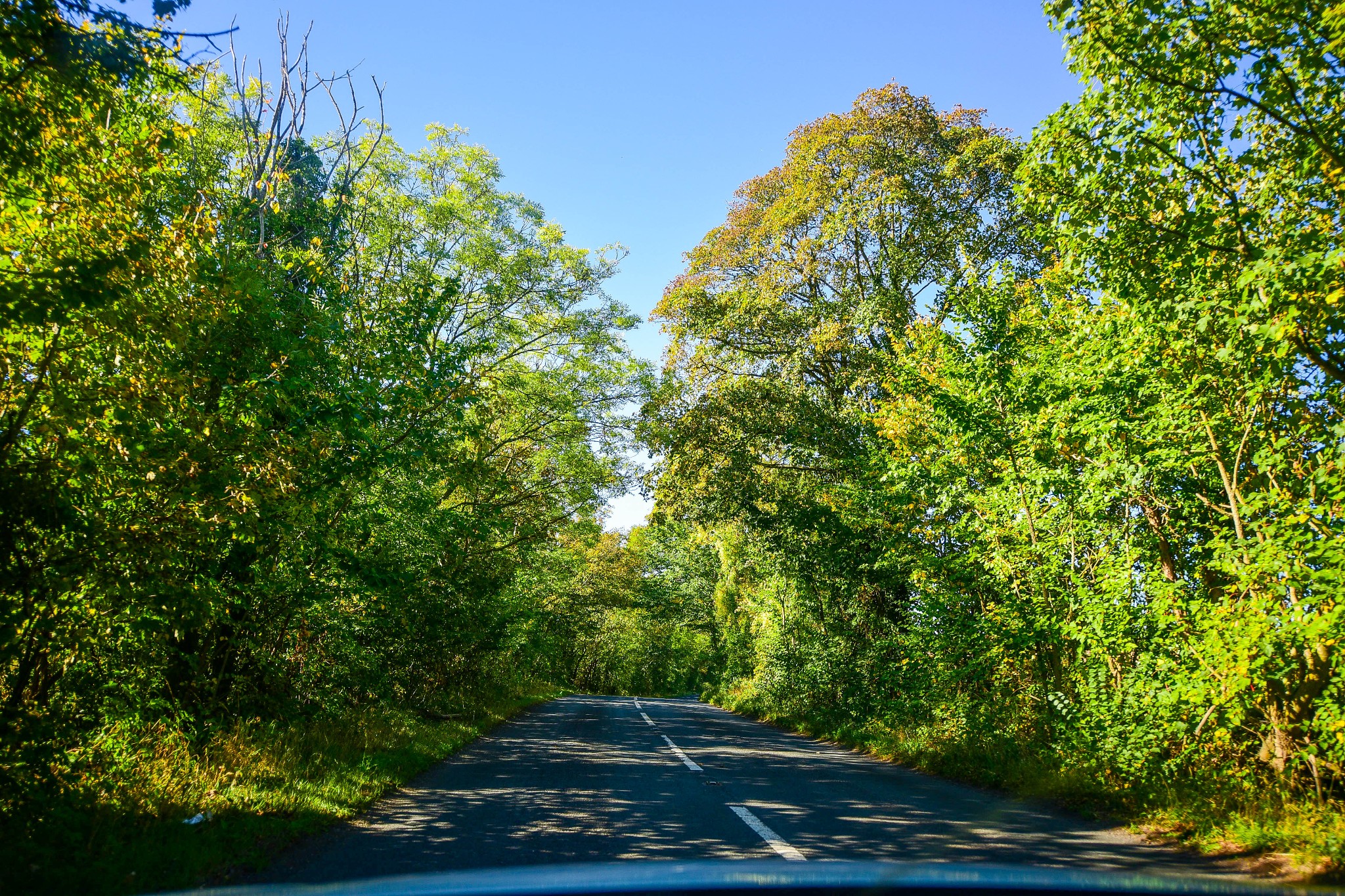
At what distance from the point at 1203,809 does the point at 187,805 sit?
7831 mm

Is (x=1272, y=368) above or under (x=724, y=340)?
under

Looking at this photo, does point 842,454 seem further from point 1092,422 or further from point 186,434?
point 186,434

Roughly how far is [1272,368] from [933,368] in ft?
24.2

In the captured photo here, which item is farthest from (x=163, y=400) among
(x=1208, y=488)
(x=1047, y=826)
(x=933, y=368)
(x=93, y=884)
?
(x=933, y=368)

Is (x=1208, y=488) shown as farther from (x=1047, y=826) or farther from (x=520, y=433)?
(x=520, y=433)

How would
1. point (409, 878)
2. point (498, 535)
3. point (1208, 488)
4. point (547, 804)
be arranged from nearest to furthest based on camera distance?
point (409, 878) < point (547, 804) < point (1208, 488) < point (498, 535)

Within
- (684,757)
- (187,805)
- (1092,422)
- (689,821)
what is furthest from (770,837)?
(684,757)

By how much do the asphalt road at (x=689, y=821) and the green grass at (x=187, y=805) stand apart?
33cm

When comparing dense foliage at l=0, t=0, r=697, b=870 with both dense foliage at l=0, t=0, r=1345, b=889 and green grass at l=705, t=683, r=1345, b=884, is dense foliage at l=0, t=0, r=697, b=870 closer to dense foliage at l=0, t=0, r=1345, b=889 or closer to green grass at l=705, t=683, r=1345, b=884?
dense foliage at l=0, t=0, r=1345, b=889

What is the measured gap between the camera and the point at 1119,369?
755 cm

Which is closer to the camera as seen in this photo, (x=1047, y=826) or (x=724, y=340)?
(x=1047, y=826)

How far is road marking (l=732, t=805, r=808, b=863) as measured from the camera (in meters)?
4.91

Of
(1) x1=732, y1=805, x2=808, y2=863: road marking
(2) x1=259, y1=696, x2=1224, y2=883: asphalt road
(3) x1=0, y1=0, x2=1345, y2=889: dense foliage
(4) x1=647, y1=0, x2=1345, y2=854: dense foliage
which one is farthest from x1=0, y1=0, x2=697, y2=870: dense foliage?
(4) x1=647, y1=0, x2=1345, y2=854: dense foliage

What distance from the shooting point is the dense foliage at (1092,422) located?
19.1 feet
